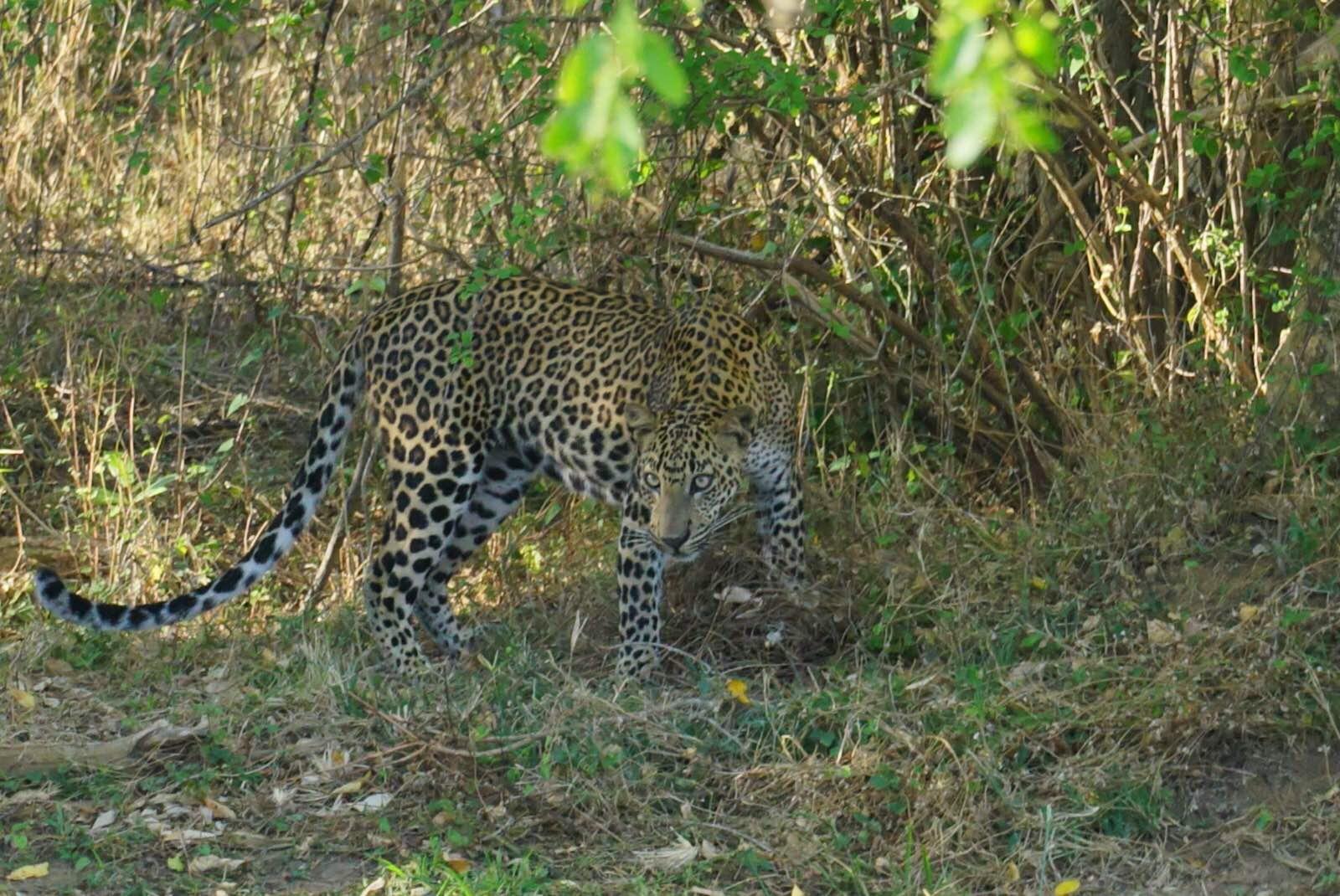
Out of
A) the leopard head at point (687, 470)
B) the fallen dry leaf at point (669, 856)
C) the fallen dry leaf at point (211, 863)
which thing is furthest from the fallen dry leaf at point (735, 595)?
the fallen dry leaf at point (211, 863)

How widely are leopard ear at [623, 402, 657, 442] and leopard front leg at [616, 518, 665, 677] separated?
1.16 ft

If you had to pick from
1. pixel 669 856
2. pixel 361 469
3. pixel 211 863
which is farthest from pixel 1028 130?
pixel 361 469

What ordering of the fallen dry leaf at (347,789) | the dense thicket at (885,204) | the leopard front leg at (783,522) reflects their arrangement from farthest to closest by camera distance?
the dense thicket at (885,204)
the leopard front leg at (783,522)
the fallen dry leaf at (347,789)

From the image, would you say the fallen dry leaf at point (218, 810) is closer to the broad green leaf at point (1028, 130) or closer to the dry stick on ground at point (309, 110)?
the dry stick on ground at point (309, 110)

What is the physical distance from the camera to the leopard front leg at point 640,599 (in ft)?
21.7

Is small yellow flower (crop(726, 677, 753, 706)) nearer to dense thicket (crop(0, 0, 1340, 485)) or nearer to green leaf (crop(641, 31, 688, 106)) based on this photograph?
dense thicket (crop(0, 0, 1340, 485))

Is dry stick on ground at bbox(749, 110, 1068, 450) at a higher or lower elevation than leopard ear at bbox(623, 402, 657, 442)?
higher

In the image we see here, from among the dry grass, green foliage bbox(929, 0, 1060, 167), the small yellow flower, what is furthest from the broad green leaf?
the small yellow flower

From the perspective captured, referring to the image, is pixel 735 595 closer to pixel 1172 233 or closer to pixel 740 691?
pixel 740 691

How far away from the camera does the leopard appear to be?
6.66m

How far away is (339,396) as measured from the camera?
716 cm

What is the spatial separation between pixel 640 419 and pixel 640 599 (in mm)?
639

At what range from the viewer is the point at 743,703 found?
6.02m

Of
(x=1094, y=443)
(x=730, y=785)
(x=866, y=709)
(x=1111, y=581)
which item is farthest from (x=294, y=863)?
(x=1094, y=443)
